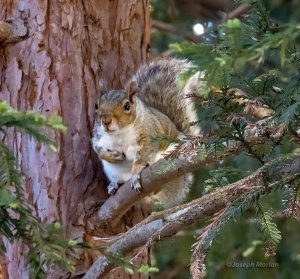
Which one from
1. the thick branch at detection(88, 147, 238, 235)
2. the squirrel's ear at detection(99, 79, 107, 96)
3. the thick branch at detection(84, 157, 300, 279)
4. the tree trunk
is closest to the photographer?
the thick branch at detection(84, 157, 300, 279)

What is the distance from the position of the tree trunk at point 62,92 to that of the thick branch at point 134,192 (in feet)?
0.17

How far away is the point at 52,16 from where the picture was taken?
2297 millimetres

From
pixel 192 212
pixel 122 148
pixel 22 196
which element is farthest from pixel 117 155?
pixel 22 196

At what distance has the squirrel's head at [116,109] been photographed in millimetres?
2264

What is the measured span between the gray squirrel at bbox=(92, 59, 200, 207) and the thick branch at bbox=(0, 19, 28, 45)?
279mm

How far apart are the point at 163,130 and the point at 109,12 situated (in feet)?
1.28

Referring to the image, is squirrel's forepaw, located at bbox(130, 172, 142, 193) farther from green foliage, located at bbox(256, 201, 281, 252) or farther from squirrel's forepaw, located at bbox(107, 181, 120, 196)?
green foliage, located at bbox(256, 201, 281, 252)

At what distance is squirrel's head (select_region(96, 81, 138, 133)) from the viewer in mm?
2264

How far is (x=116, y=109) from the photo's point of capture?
2346 millimetres

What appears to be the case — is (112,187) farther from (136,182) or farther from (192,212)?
(192,212)

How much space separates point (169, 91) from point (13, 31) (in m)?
0.58

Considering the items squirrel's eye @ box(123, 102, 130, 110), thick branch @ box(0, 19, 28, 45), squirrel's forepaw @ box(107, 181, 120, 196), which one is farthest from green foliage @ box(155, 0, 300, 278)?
thick branch @ box(0, 19, 28, 45)

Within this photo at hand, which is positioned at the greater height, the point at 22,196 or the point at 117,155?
the point at 22,196

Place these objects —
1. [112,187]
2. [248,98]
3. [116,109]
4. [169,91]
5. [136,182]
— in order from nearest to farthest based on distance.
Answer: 1. [248,98]
2. [136,182]
3. [112,187]
4. [116,109]
5. [169,91]
